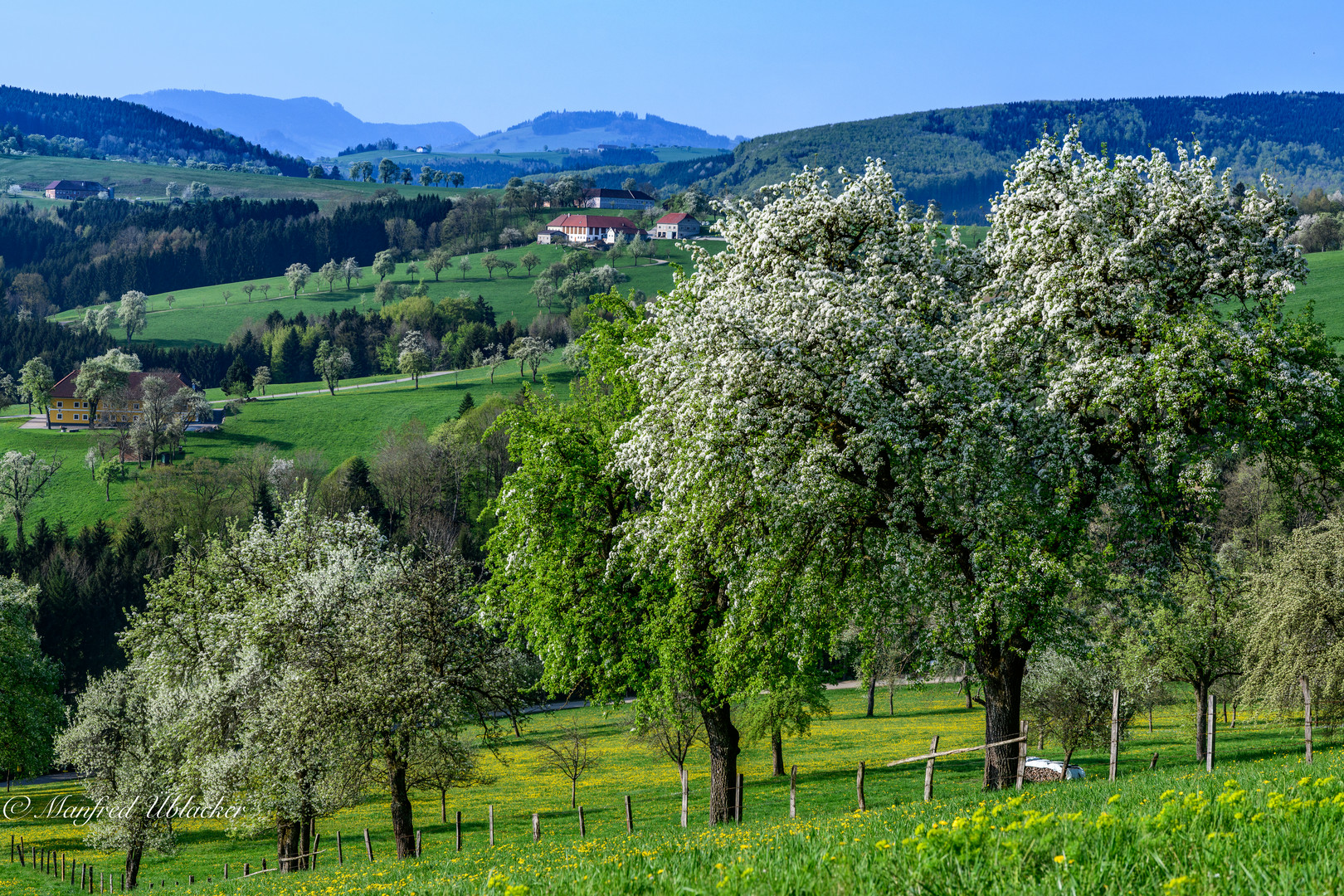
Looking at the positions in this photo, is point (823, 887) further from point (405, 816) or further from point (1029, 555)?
point (405, 816)

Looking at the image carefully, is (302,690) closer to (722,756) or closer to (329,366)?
(722,756)

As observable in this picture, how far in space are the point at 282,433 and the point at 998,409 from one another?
6187 inches

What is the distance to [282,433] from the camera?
161m

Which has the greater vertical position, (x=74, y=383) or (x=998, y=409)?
(x=998, y=409)

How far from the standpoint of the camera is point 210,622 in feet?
143

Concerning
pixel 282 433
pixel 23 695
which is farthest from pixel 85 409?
pixel 23 695

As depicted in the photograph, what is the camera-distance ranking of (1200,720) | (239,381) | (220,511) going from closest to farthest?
(1200,720) < (220,511) < (239,381)

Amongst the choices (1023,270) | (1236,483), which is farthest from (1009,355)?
(1236,483)

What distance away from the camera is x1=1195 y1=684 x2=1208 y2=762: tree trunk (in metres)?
38.1

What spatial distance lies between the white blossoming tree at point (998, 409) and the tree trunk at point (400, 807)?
53.9 feet

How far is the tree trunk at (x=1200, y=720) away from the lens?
125ft

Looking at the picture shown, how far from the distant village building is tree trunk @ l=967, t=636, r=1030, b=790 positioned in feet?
549

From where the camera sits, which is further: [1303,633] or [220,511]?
[220,511]

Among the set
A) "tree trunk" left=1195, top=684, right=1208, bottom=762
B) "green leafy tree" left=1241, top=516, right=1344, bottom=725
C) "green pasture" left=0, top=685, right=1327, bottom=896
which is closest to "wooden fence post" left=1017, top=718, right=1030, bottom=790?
"green pasture" left=0, top=685, right=1327, bottom=896
